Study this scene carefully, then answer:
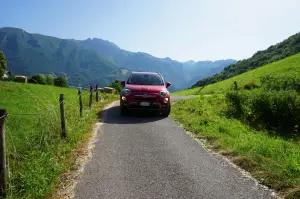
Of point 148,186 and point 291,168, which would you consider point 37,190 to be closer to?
point 148,186

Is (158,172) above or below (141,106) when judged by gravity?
below

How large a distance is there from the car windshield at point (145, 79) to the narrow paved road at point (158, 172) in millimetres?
4721

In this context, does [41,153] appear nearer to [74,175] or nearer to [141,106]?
[74,175]

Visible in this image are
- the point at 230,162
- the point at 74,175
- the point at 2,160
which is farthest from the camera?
the point at 230,162

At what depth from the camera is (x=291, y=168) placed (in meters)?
5.31

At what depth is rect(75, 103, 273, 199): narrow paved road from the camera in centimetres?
470

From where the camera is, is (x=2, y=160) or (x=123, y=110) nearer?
(x=2, y=160)

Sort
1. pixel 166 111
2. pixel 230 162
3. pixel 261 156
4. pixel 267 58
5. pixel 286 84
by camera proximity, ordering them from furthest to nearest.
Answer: pixel 267 58, pixel 286 84, pixel 166 111, pixel 230 162, pixel 261 156

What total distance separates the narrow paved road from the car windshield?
4721 mm

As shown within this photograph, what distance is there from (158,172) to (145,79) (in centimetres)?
808

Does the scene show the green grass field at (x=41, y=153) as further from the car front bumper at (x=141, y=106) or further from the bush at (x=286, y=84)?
the bush at (x=286, y=84)

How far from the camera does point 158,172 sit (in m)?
5.61

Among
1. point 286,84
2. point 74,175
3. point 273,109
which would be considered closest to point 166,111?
point 273,109

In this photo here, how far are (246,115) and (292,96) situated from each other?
2.32 meters
